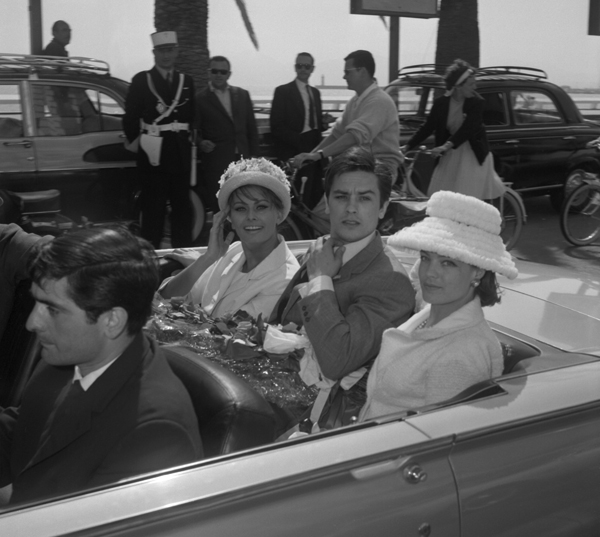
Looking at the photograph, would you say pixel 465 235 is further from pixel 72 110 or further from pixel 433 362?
pixel 72 110

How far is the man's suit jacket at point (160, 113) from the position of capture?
6.93m

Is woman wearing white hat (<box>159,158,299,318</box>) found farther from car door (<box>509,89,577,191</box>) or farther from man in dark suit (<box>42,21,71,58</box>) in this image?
car door (<box>509,89,577,191</box>)

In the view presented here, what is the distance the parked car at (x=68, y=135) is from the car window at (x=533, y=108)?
172 inches

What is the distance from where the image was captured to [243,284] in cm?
349

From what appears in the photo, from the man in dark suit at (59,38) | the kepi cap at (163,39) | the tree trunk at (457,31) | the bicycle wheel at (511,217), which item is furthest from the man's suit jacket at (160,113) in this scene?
the tree trunk at (457,31)

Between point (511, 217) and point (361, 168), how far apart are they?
520cm

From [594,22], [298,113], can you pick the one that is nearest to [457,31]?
[594,22]

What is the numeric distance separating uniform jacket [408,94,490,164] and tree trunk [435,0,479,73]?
6.43 meters

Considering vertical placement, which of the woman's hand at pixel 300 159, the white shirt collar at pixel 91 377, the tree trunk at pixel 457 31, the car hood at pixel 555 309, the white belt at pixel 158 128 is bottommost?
the car hood at pixel 555 309

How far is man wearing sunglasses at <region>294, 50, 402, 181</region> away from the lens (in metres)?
6.59

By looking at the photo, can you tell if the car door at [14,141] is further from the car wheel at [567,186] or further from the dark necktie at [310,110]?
the car wheel at [567,186]

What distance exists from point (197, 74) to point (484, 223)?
25.8 ft

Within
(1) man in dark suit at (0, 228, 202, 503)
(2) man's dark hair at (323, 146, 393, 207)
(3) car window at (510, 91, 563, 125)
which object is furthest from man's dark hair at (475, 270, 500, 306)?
(3) car window at (510, 91, 563, 125)

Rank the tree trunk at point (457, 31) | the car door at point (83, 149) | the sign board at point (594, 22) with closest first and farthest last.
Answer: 1. the car door at point (83, 149)
2. the sign board at point (594, 22)
3. the tree trunk at point (457, 31)
